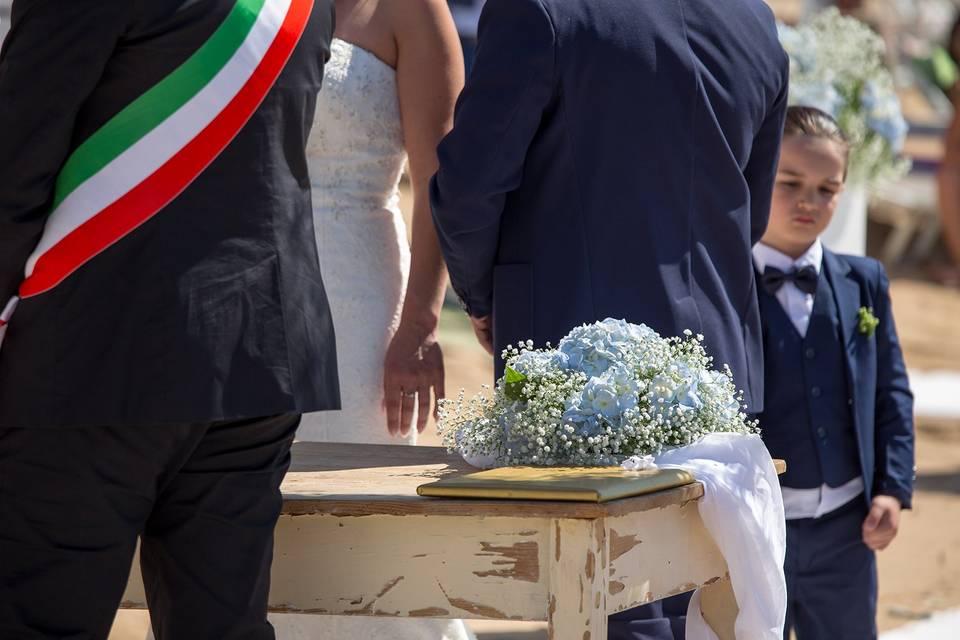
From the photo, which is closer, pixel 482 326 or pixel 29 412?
pixel 29 412

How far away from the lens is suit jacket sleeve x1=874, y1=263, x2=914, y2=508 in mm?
3768

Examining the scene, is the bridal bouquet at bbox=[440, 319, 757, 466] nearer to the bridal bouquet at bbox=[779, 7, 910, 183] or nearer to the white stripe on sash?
the white stripe on sash

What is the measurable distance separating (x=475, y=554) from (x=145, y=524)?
0.49 metres

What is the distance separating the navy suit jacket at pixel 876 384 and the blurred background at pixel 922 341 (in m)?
1.47

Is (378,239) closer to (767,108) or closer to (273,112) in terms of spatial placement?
(767,108)

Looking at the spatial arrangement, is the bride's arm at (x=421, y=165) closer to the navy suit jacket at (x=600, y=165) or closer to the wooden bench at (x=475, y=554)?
the navy suit jacket at (x=600, y=165)

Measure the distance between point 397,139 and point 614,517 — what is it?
1.40 m

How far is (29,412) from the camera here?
2.20 meters

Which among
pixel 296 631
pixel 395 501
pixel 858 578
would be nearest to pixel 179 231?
pixel 395 501

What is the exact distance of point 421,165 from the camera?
3.48 m

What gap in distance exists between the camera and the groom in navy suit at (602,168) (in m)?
2.92

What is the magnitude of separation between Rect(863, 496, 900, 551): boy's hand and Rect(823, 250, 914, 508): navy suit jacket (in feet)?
0.10

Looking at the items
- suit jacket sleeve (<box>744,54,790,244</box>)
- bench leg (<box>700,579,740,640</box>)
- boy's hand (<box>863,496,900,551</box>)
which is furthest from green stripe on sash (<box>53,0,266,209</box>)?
boy's hand (<box>863,496,900,551</box>)

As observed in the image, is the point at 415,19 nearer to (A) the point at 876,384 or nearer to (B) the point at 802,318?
(B) the point at 802,318
